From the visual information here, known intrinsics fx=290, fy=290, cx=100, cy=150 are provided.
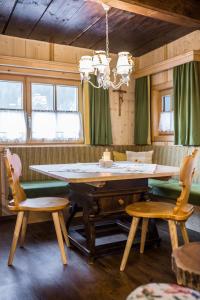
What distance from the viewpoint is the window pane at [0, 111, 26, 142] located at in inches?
155

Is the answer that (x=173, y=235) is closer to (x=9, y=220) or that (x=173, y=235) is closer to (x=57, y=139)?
(x=9, y=220)

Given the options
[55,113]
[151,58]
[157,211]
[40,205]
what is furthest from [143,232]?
[151,58]

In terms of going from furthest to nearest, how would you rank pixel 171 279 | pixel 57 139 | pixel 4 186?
pixel 57 139, pixel 4 186, pixel 171 279

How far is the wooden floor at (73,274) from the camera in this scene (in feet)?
6.30

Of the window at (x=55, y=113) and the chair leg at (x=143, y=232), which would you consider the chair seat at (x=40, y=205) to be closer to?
the chair leg at (x=143, y=232)

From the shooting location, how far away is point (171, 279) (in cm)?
212

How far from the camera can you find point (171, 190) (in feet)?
10.7

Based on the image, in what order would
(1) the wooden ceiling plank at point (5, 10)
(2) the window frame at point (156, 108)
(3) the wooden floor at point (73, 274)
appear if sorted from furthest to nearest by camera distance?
(2) the window frame at point (156, 108)
(1) the wooden ceiling plank at point (5, 10)
(3) the wooden floor at point (73, 274)

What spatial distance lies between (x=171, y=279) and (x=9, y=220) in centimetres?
228

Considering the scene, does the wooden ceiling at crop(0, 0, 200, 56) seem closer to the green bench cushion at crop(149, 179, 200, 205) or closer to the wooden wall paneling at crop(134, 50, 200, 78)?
the wooden wall paneling at crop(134, 50, 200, 78)

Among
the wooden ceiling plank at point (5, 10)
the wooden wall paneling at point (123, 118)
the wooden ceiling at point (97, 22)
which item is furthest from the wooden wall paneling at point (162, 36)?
the wooden ceiling plank at point (5, 10)

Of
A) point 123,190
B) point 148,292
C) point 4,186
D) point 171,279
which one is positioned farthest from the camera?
point 4,186

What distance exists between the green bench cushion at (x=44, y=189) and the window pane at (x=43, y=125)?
83 cm

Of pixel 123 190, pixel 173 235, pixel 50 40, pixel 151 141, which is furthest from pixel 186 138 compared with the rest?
pixel 50 40
